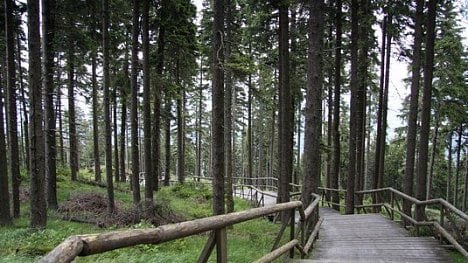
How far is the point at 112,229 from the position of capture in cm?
1012

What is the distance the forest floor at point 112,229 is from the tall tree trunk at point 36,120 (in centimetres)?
60

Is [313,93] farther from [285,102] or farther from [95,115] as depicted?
[95,115]

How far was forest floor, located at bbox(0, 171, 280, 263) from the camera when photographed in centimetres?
661

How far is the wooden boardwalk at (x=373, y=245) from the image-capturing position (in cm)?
716

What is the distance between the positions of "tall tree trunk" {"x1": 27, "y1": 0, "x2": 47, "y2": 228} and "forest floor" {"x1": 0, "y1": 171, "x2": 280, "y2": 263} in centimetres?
60

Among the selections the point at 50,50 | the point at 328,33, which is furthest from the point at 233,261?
the point at 328,33

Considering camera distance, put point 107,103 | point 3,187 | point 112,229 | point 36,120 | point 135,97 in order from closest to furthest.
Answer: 1. point 36,120
2. point 112,229
3. point 3,187
4. point 107,103
5. point 135,97

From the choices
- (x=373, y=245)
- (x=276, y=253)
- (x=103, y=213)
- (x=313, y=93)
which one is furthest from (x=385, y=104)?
(x=276, y=253)

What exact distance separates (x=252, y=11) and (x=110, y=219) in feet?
31.5

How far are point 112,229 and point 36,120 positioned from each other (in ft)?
11.4

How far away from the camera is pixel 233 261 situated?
668 cm

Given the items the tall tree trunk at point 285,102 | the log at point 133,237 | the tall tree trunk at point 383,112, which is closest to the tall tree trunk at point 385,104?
the tall tree trunk at point 383,112

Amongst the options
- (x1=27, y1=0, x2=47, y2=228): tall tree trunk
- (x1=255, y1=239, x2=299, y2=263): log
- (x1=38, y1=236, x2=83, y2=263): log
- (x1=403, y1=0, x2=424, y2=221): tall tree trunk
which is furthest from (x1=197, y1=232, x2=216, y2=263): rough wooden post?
(x1=403, y1=0, x2=424, y2=221): tall tree trunk

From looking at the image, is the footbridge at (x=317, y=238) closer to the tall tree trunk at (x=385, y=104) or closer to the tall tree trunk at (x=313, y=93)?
the tall tree trunk at (x=313, y=93)
